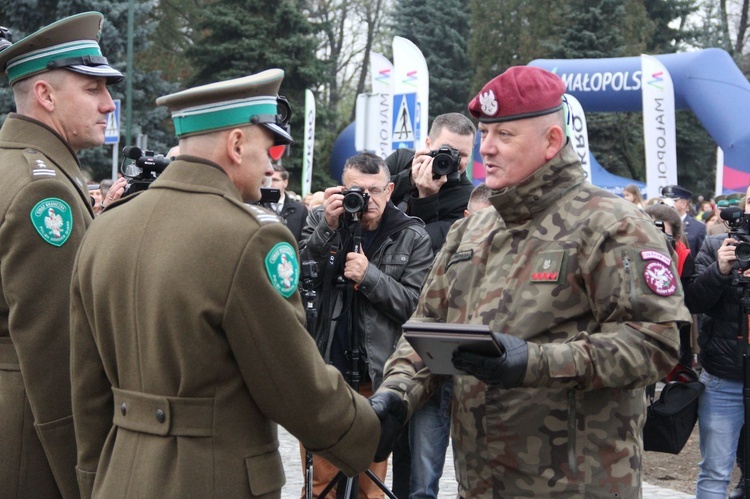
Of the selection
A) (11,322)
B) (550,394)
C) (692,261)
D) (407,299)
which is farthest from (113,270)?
(692,261)

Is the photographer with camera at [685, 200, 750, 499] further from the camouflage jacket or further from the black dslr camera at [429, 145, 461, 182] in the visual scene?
the camouflage jacket

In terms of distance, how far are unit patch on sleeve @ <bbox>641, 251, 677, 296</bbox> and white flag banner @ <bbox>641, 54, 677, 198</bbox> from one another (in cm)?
1266

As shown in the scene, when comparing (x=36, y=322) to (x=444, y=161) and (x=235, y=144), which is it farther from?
(x=444, y=161)

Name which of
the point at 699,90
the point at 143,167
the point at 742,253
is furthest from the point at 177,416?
the point at 699,90

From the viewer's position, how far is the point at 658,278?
9.95 feet

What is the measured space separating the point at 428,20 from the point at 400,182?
36943mm

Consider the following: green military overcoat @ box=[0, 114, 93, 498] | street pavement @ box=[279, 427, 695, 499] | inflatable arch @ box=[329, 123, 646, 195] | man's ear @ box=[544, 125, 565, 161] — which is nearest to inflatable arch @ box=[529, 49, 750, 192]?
inflatable arch @ box=[329, 123, 646, 195]

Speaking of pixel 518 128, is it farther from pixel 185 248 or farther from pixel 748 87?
pixel 748 87

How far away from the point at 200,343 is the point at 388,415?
0.82m

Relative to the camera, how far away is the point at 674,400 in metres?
5.21

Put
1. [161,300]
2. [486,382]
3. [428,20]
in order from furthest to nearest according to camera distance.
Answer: [428,20]
[486,382]
[161,300]

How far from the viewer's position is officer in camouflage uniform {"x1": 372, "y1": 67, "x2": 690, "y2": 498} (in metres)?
2.99

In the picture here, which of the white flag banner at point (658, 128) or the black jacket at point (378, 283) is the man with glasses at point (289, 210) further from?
the white flag banner at point (658, 128)

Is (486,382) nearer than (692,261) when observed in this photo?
Yes
